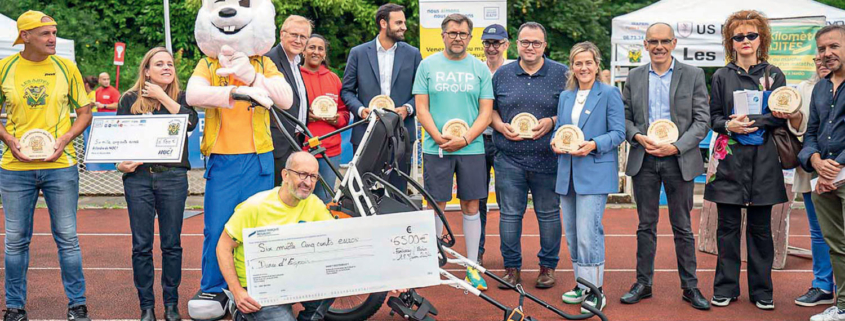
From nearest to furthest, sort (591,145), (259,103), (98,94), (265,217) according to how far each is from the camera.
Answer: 1. (265,217)
2. (259,103)
3. (591,145)
4. (98,94)

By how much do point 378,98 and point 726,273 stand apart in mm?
2855

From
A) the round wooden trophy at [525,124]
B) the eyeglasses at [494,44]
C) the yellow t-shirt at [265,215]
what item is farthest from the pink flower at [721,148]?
the yellow t-shirt at [265,215]

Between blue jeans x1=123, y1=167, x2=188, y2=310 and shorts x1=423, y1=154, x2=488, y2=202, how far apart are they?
1.86 meters

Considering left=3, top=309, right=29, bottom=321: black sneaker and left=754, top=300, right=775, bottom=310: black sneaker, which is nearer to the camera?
left=3, top=309, right=29, bottom=321: black sneaker

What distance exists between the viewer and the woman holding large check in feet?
18.0

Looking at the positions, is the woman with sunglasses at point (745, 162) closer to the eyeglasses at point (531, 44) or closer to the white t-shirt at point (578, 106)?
the white t-shirt at point (578, 106)

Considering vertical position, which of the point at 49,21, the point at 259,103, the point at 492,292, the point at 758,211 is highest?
the point at 49,21

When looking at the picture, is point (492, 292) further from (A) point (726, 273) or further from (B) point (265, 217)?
(B) point (265, 217)

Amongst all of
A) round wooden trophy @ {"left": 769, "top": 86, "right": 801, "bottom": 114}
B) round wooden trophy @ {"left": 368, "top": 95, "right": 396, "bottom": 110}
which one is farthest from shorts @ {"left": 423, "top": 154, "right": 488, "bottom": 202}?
round wooden trophy @ {"left": 769, "top": 86, "right": 801, "bottom": 114}

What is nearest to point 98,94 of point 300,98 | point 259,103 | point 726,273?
point 300,98

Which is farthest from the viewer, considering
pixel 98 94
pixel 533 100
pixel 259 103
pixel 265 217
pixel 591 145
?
pixel 98 94

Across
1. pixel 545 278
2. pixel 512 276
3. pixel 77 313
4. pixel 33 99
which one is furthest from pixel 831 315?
pixel 33 99

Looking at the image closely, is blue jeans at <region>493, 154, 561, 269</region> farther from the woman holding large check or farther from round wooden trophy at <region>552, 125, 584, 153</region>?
the woman holding large check

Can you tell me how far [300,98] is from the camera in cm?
636
